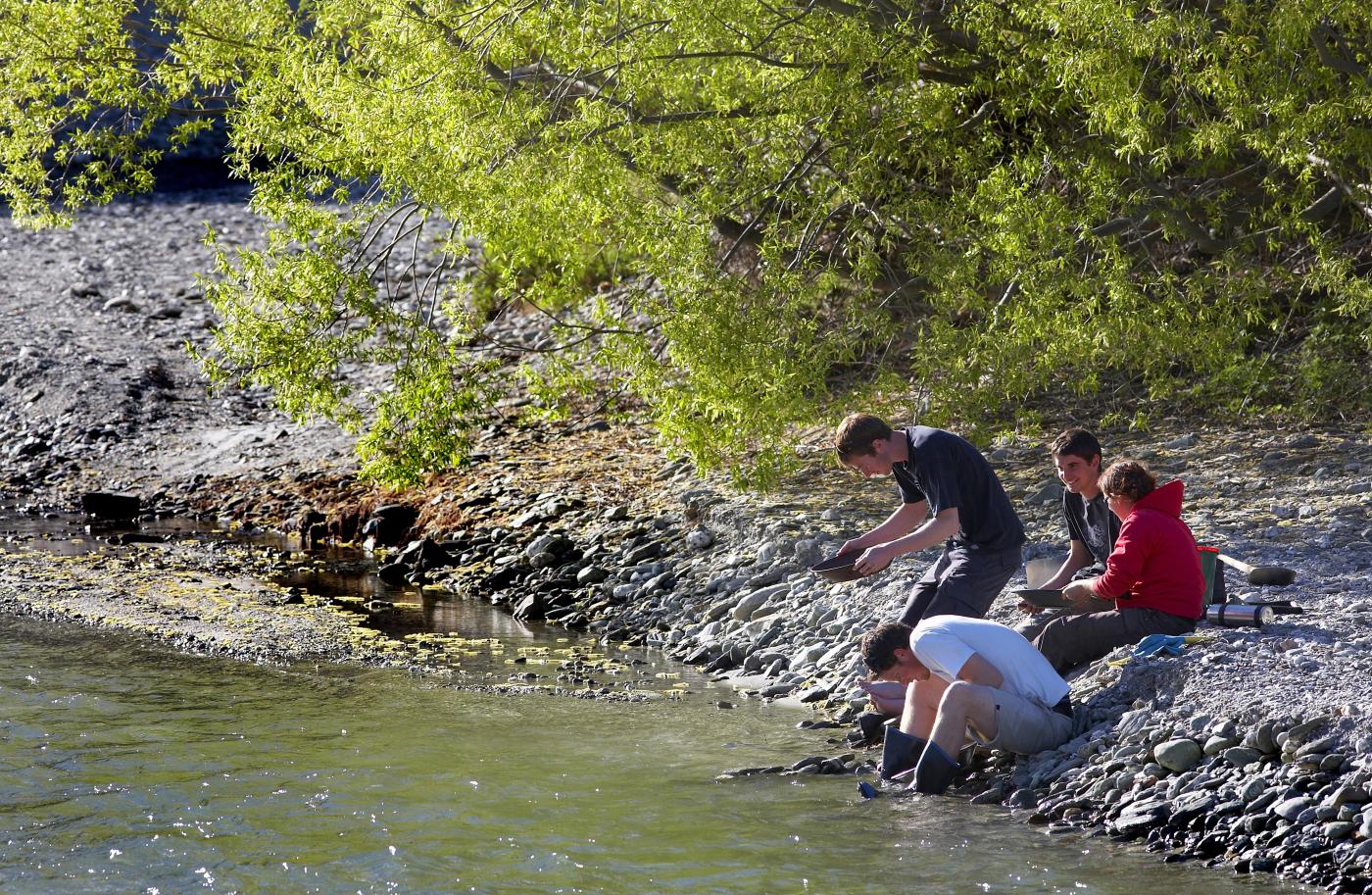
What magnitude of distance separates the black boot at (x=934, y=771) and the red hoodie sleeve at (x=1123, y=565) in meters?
1.31

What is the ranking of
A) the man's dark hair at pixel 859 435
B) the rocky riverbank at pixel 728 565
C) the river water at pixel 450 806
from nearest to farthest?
1. the river water at pixel 450 806
2. the rocky riverbank at pixel 728 565
3. the man's dark hair at pixel 859 435

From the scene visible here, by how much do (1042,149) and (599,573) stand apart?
4.99 metres

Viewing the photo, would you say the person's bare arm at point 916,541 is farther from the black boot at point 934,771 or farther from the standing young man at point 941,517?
the black boot at point 934,771

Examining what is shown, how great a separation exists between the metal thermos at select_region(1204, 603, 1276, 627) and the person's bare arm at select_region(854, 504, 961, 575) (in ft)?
4.91

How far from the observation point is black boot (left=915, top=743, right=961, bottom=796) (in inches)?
Result: 297

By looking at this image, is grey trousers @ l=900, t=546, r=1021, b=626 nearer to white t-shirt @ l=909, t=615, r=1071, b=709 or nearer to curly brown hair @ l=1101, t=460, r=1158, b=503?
white t-shirt @ l=909, t=615, r=1071, b=709

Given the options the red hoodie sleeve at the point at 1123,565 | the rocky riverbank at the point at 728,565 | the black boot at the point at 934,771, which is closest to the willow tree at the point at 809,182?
the rocky riverbank at the point at 728,565

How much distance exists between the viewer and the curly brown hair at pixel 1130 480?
26.2 ft

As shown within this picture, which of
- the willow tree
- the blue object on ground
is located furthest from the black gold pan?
the willow tree

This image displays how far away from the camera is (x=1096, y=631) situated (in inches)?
331

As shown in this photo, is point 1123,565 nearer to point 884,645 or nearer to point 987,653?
point 987,653

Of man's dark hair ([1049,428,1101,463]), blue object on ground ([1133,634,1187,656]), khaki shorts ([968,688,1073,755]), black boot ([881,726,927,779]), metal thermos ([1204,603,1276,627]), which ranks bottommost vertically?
black boot ([881,726,927,779])

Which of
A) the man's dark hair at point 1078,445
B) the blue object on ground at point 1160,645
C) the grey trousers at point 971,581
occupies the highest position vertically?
the man's dark hair at point 1078,445

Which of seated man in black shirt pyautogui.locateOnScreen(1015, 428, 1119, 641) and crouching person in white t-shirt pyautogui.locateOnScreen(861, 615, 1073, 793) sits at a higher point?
seated man in black shirt pyautogui.locateOnScreen(1015, 428, 1119, 641)
